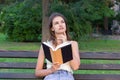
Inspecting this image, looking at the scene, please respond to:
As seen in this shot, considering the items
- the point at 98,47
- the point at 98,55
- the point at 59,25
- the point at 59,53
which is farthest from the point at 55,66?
the point at 98,47

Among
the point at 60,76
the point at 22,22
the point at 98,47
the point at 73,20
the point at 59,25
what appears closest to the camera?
the point at 60,76

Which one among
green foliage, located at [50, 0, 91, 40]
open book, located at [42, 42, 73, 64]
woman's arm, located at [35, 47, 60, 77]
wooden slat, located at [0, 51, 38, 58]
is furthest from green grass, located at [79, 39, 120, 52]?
open book, located at [42, 42, 73, 64]

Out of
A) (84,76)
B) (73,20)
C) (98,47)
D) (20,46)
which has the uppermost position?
(73,20)

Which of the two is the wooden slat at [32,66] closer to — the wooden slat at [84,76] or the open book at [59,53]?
the wooden slat at [84,76]

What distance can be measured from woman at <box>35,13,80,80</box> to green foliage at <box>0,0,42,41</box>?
50.3 ft

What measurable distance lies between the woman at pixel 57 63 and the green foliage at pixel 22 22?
1534cm

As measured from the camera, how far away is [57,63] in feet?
16.0

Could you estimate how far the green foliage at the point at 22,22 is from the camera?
21.2 meters

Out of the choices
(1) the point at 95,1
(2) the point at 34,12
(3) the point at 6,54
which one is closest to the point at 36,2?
(2) the point at 34,12

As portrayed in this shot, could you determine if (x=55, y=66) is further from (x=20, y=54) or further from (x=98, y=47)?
(x=98, y=47)

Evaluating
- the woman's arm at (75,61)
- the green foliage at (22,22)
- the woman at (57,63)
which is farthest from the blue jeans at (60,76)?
the green foliage at (22,22)

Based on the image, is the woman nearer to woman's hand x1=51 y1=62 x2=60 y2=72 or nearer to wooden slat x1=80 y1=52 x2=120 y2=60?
woman's hand x1=51 y1=62 x2=60 y2=72

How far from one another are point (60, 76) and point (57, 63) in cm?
16

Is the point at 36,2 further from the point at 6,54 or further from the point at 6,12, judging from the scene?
the point at 6,54
